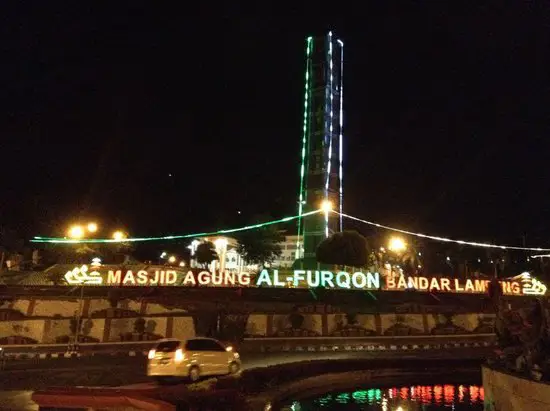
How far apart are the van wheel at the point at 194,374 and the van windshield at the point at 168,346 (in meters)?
0.88

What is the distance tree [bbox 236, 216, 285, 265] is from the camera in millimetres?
61000

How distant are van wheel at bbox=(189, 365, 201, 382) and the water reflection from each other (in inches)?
147

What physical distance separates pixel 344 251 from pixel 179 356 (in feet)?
86.7

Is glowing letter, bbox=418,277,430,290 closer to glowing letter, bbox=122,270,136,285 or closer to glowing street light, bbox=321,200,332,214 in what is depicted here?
glowing street light, bbox=321,200,332,214

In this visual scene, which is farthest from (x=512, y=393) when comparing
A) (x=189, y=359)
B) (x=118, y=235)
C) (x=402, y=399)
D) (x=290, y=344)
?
(x=118, y=235)

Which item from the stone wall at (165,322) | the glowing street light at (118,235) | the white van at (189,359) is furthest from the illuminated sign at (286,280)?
the white van at (189,359)

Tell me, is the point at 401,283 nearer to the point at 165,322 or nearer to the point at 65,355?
the point at 165,322

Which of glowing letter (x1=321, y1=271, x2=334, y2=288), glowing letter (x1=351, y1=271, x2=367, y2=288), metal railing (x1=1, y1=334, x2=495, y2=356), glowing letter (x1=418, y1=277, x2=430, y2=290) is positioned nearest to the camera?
metal railing (x1=1, y1=334, x2=495, y2=356)

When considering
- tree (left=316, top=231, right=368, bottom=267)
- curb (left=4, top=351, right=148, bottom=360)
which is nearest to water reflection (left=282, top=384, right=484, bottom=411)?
curb (left=4, top=351, right=148, bottom=360)

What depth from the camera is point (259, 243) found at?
61.0 metres

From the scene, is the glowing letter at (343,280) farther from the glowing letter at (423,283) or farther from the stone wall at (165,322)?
the glowing letter at (423,283)

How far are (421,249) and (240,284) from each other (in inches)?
1882

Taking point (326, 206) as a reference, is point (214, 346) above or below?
below

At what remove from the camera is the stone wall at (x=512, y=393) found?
915 cm
